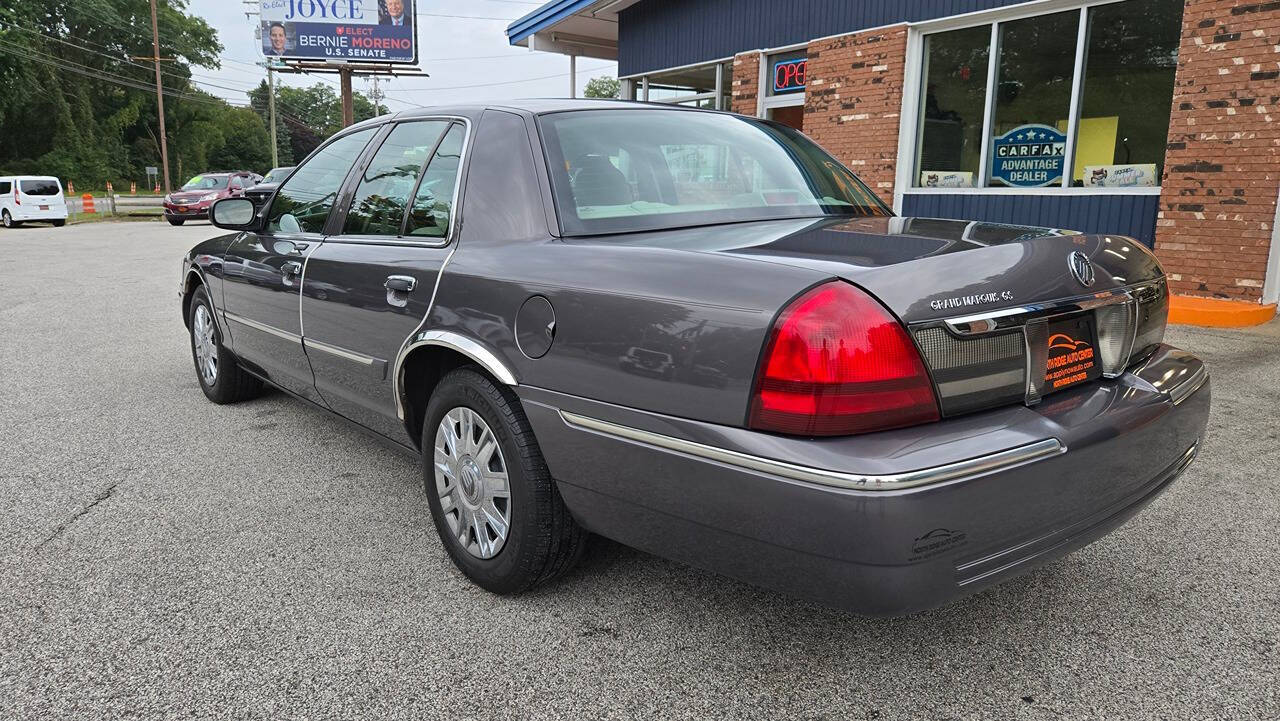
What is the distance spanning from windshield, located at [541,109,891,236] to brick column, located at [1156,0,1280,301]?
583 centimetres

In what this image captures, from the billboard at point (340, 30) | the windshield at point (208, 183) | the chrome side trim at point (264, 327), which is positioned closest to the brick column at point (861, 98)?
the chrome side trim at point (264, 327)

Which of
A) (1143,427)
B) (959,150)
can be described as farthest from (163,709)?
(959,150)

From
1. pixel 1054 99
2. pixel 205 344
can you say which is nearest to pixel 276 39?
pixel 1054 99

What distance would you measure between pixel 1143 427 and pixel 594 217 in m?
1.60

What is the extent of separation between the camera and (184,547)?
3.13m

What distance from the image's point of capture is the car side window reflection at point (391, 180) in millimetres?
3217

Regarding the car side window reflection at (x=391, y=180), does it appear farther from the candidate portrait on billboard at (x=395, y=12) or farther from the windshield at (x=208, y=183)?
the candidate portrait on billboard at (x=395, y=12)

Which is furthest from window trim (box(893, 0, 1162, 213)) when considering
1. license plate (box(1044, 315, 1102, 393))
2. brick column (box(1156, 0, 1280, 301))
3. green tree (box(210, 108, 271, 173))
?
green tree (box(210, 108, 271, 173))

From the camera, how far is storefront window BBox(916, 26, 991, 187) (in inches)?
375

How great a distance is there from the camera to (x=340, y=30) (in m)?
39.1

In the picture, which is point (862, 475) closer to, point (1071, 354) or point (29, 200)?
point (1071, 354)

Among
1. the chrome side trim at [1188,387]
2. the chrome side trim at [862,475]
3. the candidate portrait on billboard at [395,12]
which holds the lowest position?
the chrome side trim at [862,475]

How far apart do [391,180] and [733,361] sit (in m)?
1.95

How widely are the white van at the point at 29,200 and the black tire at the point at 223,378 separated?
84.5ft
